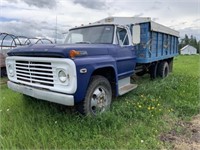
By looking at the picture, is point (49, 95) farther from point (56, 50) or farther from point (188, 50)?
point (188, 50)

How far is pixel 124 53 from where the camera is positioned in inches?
211

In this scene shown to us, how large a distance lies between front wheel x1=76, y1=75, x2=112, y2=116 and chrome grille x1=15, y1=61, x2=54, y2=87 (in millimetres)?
713

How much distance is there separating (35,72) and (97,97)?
1276 millimetres

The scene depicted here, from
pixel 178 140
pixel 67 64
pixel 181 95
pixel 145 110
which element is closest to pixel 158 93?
pixel 181 95

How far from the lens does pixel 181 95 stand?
5789 millimetres

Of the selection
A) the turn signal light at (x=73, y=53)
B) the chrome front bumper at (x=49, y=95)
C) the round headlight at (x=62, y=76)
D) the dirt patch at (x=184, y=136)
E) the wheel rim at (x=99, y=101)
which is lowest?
the dirt patch at (x=184, y=136)

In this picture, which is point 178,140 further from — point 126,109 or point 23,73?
point 23,73

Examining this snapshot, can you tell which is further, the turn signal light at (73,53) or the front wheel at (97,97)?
the front wheel at (97,97)

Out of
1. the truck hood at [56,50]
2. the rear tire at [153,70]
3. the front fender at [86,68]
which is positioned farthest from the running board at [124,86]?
the rear tire at [153,70]

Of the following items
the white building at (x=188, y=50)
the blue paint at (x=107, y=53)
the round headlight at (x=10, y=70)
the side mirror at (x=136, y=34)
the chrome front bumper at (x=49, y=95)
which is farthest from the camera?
the white building at (x=188, y=50)

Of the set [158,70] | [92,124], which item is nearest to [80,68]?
[92,124]

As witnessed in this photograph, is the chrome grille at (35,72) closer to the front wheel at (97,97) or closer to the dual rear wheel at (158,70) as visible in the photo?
the front wheel at (97,97)

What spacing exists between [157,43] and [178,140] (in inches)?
181

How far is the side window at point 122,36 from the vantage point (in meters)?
5.37
